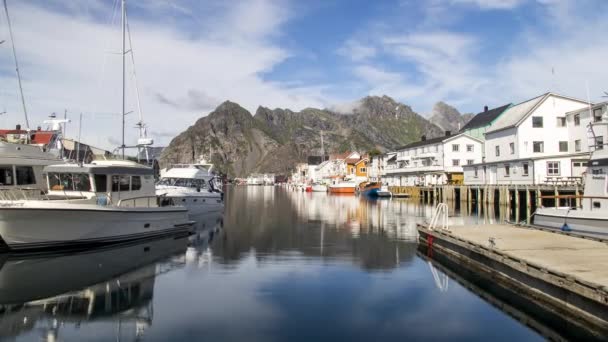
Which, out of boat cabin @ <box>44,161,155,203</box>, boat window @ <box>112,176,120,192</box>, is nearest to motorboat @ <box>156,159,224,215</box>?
boat cabin @ <box>44,161,155,203</box>

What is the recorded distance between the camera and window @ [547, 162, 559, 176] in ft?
153

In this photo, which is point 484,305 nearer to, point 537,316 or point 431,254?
point 537,316

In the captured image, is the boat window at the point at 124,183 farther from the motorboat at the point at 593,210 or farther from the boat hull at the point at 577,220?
the boat hull at the point at 577,220

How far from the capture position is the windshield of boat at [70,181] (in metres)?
23.8

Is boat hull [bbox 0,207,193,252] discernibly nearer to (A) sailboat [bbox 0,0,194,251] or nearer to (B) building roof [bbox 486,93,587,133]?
(A) sailboat [bbox 0,0,194,251]

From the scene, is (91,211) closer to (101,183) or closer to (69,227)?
(69,227)

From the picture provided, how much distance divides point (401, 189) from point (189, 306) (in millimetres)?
69277

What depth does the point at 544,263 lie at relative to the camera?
1378cm

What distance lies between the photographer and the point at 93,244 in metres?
22.3

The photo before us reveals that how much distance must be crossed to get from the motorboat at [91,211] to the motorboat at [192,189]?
414 inches

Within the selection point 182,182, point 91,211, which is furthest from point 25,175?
point 182,182

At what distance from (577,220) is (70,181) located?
2689 cm

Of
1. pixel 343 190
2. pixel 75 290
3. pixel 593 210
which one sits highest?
pixel 343 190

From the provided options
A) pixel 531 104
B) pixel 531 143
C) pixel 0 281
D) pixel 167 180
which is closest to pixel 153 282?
pixel 0 281
